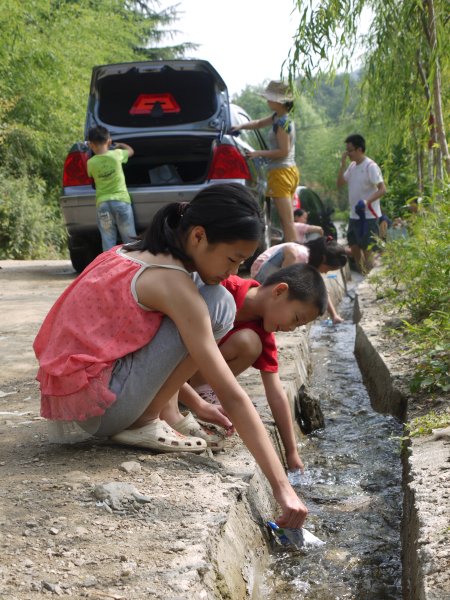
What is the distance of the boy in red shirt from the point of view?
3488mm

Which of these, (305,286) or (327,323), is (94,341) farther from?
(327,323)

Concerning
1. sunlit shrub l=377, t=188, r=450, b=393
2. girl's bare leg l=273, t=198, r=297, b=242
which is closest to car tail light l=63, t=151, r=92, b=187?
girl's bare leg l=273, t=198, r=297, b=242

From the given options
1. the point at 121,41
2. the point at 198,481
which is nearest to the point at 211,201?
the point at 198,481

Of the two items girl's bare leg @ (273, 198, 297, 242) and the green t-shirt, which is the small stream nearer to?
girl's bare leg @ (273, 198, 297, 242)

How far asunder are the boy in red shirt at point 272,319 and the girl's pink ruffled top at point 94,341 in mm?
639

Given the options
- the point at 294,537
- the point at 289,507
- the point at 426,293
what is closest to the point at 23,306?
the point at 426,293

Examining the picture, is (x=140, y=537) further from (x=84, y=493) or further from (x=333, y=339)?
(x=333, y=339)

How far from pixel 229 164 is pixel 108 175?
1.16 meters

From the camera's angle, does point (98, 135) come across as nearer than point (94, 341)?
No

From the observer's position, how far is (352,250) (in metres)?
10.1

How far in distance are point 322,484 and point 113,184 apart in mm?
4822

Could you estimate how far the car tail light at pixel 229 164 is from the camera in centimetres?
765

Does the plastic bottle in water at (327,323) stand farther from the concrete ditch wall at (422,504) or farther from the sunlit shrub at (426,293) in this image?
the concrete ditch wall at (422,504)

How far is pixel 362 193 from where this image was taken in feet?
32.2
